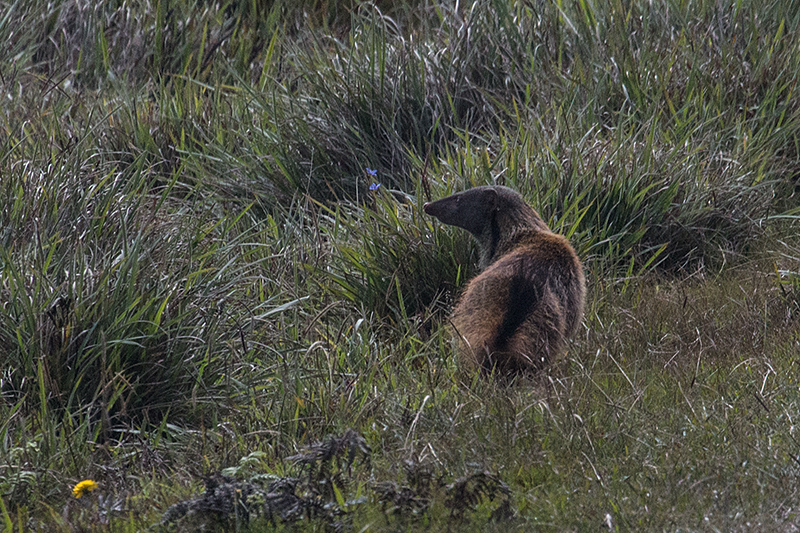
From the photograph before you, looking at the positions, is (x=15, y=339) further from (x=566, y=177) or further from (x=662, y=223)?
(x=662, y=223)

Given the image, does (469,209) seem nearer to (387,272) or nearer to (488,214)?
(488,214)

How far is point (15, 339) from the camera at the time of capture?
11.3 ft

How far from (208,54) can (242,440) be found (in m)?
4.95

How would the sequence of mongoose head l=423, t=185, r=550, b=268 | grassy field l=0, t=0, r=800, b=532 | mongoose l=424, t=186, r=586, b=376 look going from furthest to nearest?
mongoose head l=423, t=185, r=550, b=268, mongoose l=424, t=186, r=586, b=376, grassy field l=0, t=0, r=800, b=532

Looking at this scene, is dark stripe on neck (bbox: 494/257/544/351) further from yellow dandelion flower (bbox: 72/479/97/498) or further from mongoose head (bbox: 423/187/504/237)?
yellow dandelion flower (bbox: 72/479/97/498)

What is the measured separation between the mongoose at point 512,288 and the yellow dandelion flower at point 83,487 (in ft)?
4.71

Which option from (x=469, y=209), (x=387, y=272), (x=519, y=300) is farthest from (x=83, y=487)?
(x=469, y=209)

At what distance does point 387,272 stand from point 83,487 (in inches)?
85.7

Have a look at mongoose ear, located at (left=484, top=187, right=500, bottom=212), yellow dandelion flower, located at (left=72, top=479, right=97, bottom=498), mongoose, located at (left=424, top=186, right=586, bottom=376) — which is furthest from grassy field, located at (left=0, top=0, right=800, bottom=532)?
mongoose ear, located at (left=484, top=187, right=500, bottom=212)

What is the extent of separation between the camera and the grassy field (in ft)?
8.97

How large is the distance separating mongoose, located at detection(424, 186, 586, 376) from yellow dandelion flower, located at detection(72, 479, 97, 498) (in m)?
1.44

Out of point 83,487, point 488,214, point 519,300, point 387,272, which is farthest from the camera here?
point 387,272

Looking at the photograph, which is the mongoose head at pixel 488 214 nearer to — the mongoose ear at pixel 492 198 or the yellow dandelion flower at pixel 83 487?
the mongoose ear at pixel 492 198

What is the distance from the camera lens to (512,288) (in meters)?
3.84
